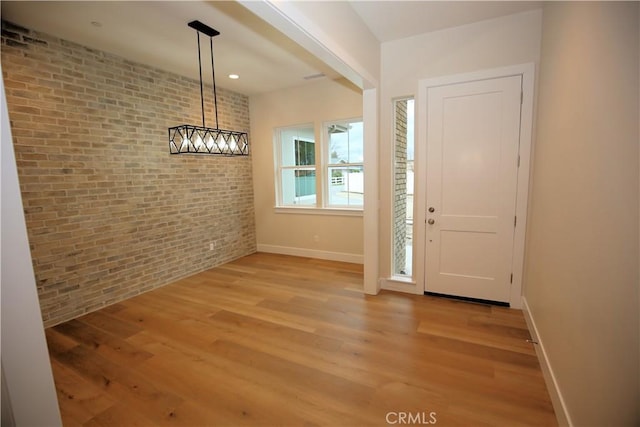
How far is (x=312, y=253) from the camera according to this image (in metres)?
5.09

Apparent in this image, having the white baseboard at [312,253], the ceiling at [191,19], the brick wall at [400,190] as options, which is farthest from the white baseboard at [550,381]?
the ceiling at [191,19]

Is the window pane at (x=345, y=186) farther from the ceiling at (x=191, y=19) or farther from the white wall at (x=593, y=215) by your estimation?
the white wall at (x=593, y=215)

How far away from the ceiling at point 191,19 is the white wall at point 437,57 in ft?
0.32

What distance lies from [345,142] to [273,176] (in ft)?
4.57

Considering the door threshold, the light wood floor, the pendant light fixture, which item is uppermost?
the pendant light fixture

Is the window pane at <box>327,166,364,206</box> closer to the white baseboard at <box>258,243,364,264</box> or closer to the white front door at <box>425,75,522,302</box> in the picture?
the white baseboard at <box>258,243,364,264</box>

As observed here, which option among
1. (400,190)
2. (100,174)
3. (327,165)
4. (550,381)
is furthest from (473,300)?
(100,174)

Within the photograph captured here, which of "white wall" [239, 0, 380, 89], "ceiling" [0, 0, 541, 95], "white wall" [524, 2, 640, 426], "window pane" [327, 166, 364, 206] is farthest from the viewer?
"window pane" [327, 166, 364, 206]

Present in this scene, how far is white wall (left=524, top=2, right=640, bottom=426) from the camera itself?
1.08 m

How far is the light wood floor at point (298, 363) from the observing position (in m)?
1.80

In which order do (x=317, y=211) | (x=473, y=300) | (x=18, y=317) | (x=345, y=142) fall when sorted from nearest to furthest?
(x=18, y=317)
(x=473, y=300)
(x=345, y=142)
(x=317, y=211)

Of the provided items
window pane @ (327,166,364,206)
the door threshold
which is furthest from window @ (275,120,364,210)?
the door threshold

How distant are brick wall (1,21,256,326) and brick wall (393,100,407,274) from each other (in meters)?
2.73

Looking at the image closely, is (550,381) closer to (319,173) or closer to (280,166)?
(319,173)
